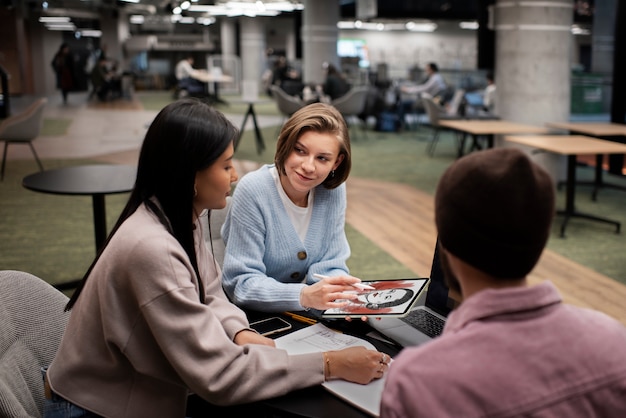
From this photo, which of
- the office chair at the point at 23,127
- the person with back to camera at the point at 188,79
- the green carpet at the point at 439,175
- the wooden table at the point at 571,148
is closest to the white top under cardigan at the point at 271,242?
the green carpet at the point at 439,175

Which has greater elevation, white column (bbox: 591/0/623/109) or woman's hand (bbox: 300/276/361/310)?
white column (bbox: 591/0/623/109)

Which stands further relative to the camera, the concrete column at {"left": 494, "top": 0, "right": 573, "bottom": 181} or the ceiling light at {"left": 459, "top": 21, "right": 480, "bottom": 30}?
the ceiling light at {"left": 459, "top": 21, "right": 480, "bottom": 30}

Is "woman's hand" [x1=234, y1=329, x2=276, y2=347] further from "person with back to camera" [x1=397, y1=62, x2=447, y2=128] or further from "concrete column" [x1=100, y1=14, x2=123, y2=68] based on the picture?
"concrete column" [x1=100, y1=14, x2=123, y2=68]

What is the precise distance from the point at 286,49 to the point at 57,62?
16118 mm

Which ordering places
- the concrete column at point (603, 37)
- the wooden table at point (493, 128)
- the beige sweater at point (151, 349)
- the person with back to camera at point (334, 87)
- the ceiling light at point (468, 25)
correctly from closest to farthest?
the beige sweater at point (151, 349)
the wooden table at point (493, 128)
the person with back to camera at point (334, 87)
the concrete column at point (603, 37)
the ceiling light at point (468, 25)

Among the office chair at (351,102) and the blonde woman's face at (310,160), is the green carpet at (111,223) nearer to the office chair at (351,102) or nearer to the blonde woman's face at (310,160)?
the office chair at (351,102)

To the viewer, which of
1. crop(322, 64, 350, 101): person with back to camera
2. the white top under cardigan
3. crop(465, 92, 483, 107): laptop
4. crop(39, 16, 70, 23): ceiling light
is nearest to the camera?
the white top under cardigan

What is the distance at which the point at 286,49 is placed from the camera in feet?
Result: 117

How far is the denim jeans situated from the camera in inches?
62.6

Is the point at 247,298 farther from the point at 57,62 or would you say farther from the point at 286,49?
the point at 286,49

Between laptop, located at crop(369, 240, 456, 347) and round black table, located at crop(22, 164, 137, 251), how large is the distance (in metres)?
2.44

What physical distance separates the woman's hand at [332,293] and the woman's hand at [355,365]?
0.73ft

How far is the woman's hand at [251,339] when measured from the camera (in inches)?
68.1

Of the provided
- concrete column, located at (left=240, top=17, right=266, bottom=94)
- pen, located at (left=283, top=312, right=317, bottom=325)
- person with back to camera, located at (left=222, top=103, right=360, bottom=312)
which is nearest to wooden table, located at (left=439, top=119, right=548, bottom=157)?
person with back to camera, located at (left=222, top=103, right=360, bottom=312)
